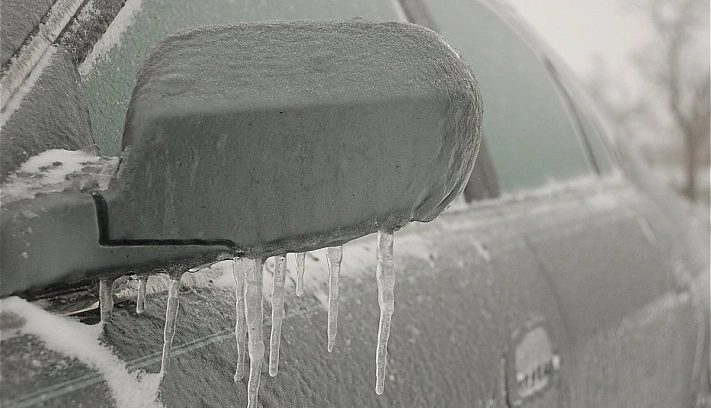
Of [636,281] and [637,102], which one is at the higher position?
[636,281]

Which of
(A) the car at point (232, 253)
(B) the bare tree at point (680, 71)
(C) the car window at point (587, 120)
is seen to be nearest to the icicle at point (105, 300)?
(A) the car at point (232, 253)

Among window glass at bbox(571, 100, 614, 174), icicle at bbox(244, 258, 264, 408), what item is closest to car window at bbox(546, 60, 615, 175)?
window glass at bbox(571, 100, 614, 174)

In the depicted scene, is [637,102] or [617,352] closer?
[617,352]

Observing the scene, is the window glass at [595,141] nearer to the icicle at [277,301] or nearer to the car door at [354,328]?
the car door at [354,328]

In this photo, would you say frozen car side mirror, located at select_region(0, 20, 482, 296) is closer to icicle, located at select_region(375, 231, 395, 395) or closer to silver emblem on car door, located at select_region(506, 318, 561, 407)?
icicle, located at select_region(375, 231, 395, 395)

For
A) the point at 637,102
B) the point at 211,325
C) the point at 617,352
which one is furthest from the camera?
the point at 637,102

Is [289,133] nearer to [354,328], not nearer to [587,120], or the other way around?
[354,328]

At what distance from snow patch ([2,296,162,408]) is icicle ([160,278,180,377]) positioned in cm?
3

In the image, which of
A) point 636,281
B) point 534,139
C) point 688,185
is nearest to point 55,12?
point 534,139

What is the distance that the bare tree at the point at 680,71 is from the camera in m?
18.0

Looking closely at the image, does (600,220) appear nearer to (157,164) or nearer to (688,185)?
(157,164)

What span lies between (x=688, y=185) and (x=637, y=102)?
439 centimetres

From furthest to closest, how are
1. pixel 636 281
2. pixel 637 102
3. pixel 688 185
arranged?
pixel 637 102 → pixel 688 185 → pixel 636 281

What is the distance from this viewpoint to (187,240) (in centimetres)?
94
